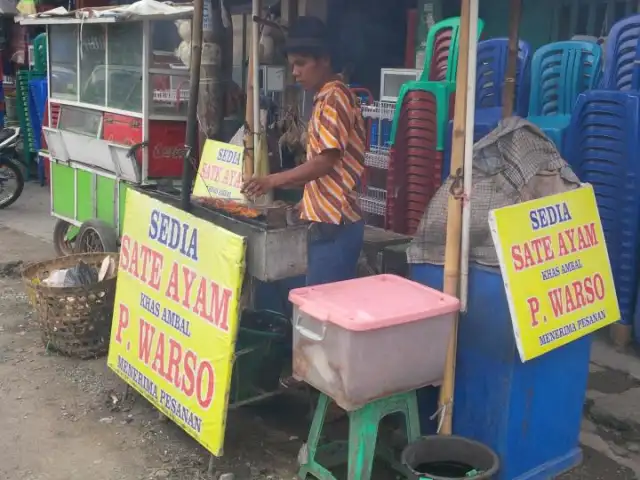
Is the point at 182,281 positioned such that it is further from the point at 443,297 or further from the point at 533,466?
the point at 533,466

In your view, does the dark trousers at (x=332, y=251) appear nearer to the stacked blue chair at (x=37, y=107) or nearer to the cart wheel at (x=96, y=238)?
the cart wheel at (x=96, y=238)

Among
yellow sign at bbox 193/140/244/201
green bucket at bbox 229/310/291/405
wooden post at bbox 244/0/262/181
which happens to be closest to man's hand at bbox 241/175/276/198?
wooden post at bbox 244/0/262/181

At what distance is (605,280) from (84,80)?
5.09 metres

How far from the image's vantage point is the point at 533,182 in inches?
134

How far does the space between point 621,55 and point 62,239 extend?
527 cm

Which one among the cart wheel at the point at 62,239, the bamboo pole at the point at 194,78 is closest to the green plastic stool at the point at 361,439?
the bamboo pole at the point at 194,78

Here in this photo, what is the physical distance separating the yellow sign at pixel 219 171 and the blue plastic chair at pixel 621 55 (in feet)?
8.73

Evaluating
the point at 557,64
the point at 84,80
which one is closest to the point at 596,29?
the point at 557,64

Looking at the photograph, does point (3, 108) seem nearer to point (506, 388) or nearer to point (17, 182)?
point (17, 182)

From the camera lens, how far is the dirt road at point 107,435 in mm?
3645

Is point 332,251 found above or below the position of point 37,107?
below

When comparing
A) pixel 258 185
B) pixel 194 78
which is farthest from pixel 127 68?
pixel 258 185

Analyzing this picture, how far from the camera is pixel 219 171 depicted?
5.66 m

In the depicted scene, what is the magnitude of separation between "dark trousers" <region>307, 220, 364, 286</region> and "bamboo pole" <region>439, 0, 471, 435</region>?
762mm
